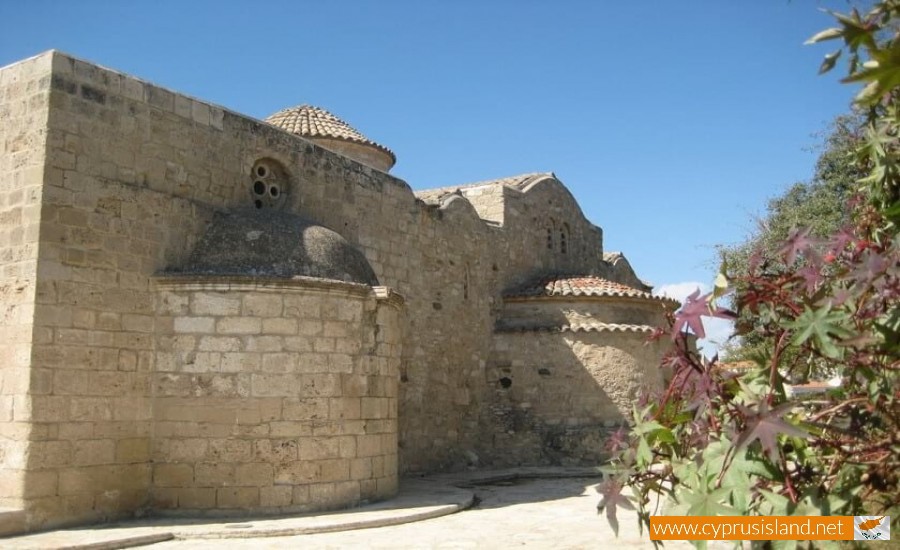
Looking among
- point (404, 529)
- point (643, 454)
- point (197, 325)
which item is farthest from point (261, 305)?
point (643, 454)

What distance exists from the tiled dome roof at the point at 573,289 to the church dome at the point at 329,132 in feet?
11.4

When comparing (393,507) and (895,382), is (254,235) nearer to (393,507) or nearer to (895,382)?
(393,507)

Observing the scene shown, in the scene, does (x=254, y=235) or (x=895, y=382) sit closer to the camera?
(x=895, y=382)

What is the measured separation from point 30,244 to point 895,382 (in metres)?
7.10

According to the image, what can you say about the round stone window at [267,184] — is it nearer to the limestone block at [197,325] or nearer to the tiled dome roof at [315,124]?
the limestone block at [197,325]

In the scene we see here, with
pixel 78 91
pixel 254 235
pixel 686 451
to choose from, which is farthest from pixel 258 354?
pixel 686 451

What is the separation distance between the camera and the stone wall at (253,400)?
25.9ft

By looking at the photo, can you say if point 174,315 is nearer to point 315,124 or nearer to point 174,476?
point 174,476

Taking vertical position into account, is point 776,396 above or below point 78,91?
below

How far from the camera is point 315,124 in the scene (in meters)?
15.1

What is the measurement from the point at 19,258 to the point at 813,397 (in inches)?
275

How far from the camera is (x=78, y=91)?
25.1 feet

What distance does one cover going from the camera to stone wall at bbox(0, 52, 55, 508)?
275 inches

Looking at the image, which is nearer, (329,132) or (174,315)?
(174,315)
